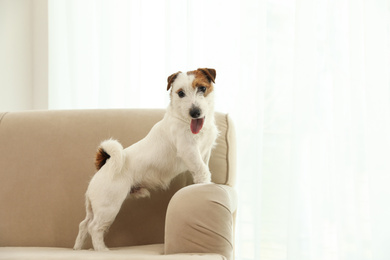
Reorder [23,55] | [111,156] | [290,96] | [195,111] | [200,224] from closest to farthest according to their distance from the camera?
[200,224], [195,111], [111,156], [290,96], [23,55]

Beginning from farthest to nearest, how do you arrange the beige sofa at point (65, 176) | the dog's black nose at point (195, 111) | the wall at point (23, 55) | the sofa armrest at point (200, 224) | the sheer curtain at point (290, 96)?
the wall at point (23, 55), the sheer curtain at point (290, 96), the beige sofa at point (65, 176), the dog's black nose at point (195, 111), the sofa armrest at point (200, 224)

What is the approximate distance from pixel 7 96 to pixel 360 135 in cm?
198

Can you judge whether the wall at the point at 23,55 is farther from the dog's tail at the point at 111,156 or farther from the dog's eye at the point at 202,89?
the dog's eye at the point at 202,89

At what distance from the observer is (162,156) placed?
1.48 metres

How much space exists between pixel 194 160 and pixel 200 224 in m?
0.29

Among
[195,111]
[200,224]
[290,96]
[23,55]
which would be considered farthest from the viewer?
[23,55]

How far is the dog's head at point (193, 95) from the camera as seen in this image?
1.36m

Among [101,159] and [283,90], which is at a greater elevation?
[283,90]

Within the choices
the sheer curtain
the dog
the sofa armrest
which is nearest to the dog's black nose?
the dog

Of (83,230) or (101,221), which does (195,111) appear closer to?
(101,221)

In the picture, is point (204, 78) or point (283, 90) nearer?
point (204, 78)

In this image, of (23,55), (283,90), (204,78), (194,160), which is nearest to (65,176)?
(194,160)

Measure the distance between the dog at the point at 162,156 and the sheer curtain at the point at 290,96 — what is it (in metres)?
0.65

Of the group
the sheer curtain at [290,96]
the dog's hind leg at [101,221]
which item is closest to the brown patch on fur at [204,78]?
the dog's hind leg at [101,221]
